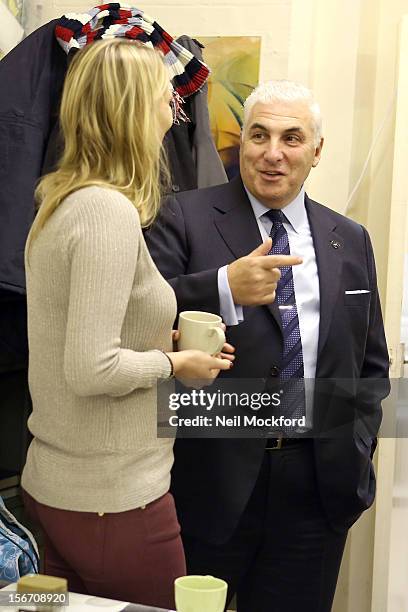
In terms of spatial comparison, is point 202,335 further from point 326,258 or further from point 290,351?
point 326,258

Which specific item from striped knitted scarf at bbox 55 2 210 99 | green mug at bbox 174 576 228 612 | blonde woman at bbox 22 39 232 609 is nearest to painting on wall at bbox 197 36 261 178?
striped knitted scarf at bbox 55 2 210 99

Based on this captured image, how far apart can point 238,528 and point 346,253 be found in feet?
2.36

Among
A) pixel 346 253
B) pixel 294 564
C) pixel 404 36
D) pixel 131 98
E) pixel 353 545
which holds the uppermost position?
pixel 404 36

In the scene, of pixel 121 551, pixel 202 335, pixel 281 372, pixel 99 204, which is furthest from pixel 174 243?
pixel 121 551

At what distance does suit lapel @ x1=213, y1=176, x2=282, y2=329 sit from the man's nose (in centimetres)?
12

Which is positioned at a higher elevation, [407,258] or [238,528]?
[407,258]

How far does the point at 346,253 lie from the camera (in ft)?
6.72

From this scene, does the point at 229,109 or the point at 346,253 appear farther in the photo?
the point at 229,109


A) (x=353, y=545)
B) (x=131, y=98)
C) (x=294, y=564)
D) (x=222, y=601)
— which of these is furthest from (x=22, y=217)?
(x=353, y=545)

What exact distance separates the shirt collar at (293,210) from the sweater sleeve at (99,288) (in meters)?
0.82

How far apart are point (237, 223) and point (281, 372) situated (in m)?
0.38

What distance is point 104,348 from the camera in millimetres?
1196

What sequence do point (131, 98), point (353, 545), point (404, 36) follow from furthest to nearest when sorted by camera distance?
point (353, 545) < point (404, 36) < point (131, 98)

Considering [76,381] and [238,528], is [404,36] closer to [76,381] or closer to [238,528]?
[238,528]
